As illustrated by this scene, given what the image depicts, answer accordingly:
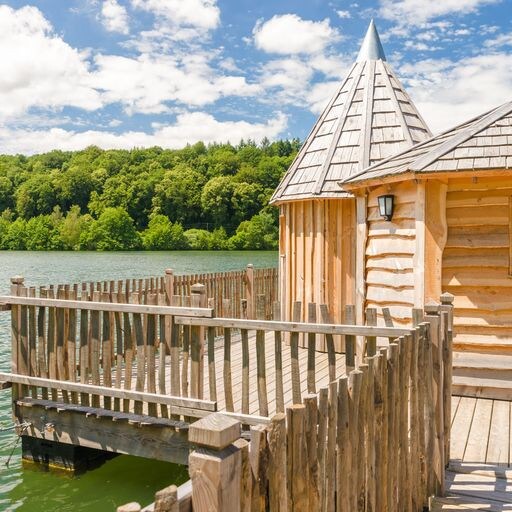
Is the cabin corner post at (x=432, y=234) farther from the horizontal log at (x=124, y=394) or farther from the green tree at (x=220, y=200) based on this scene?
the green tree at (x=220, y=200)

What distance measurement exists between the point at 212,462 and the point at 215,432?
0.39 feet

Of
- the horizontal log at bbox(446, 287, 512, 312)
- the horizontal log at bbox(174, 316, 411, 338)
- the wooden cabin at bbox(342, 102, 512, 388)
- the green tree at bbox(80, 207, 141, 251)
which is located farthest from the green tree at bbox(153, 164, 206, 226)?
the horizontal log at bbox(174, 316, 411, 338)

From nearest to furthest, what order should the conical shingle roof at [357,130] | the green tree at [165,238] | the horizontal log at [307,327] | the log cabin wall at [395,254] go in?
1. the horizontal log at [307,327]
2. the log cabin wall at [395,254]
3. the conical shingle roof at [357,130]
4. the green tree at [165,238]

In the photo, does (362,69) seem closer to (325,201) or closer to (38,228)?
(325,201)

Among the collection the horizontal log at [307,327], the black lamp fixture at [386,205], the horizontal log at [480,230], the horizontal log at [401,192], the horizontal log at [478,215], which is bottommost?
the horizontal log at [307,327]

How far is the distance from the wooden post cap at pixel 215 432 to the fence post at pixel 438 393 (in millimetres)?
2643

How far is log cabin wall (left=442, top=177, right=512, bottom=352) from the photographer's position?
22.7 ft

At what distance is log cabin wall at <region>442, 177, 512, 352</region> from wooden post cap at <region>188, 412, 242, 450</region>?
19.8ft

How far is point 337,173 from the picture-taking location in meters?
10.0

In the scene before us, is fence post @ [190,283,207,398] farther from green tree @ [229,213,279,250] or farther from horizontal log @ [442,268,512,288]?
green tree @ [229,213,279,250]

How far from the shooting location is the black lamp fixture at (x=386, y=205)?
25.5 ft

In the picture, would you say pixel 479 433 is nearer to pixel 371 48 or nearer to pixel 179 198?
pixel 371 48

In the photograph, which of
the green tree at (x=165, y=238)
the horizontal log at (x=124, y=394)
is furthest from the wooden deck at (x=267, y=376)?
the green tree at (x=165, y=238)

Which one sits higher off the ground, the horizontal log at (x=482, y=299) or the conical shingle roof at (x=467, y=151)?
the conical shingle roof at (x=467, y=151)
